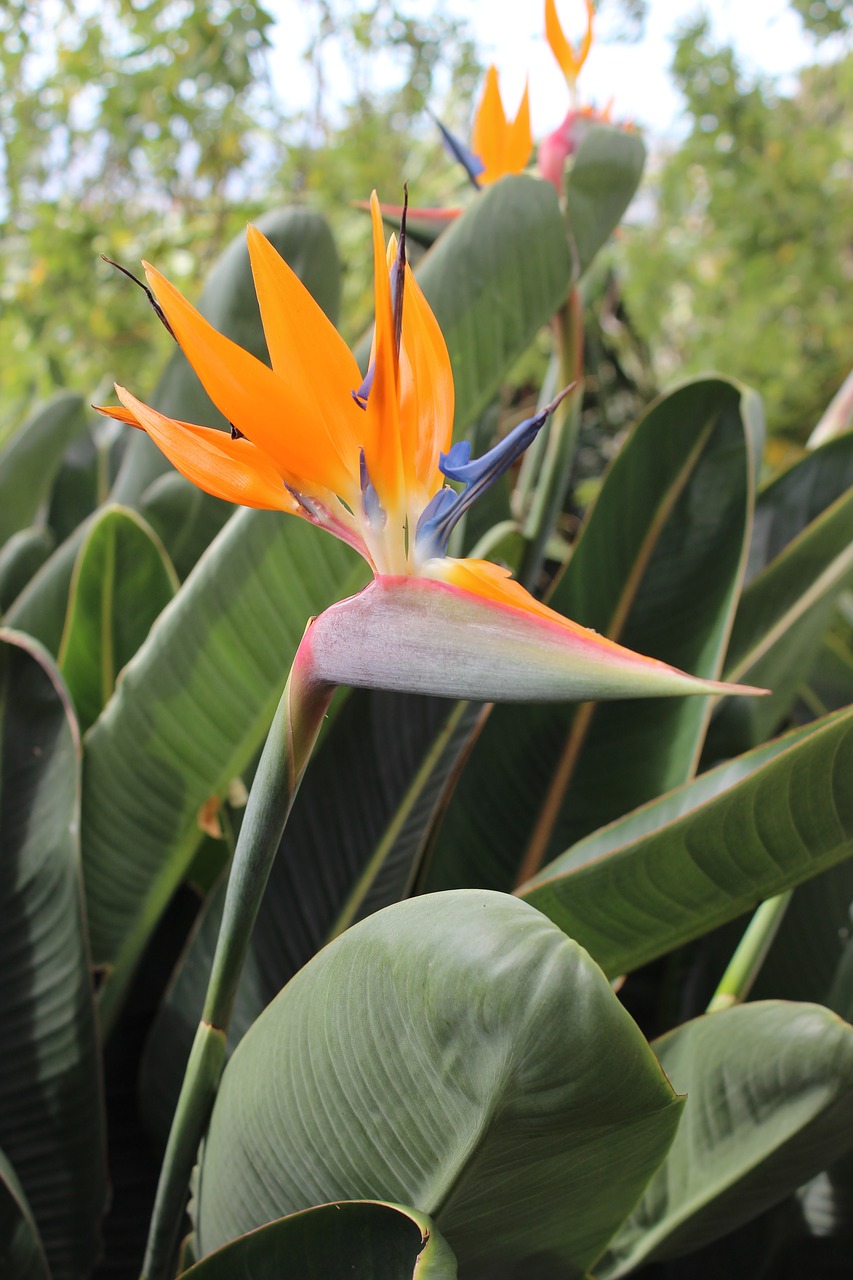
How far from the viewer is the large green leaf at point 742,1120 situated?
0.36m

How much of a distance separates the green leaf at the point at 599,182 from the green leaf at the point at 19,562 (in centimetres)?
44

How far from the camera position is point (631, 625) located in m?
0.58

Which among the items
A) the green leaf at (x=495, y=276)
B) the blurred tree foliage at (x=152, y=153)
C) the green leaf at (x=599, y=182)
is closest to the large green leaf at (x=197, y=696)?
the green leaf at (x=495, y=276)

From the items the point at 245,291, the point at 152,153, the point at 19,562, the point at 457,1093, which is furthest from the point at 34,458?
the point at 152,153

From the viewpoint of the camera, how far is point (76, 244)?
164 cm

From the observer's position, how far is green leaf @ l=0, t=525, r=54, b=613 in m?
0.73

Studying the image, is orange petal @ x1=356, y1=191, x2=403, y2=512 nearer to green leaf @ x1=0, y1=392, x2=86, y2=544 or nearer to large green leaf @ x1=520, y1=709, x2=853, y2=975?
large green leaf @ x1=520, y1=709, x2=853, y2=975

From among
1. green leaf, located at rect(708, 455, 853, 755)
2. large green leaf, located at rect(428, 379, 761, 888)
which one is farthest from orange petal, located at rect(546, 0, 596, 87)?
green leaf, located at rect(708, 455, 853, 755)

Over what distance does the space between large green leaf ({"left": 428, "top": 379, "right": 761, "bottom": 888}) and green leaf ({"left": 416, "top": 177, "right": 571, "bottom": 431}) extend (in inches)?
3.6

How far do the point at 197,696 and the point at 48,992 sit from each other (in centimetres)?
15

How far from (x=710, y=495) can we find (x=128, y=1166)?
497mm

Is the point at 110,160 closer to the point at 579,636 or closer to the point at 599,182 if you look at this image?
the point at 599,182

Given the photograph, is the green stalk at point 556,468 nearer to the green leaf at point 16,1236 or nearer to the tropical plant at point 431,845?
the tropical plant at point 431,845

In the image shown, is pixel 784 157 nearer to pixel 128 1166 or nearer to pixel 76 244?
pixel 76 244
